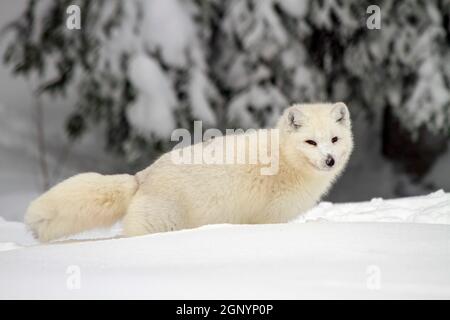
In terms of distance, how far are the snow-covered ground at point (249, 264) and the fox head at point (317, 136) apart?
79 centimetres

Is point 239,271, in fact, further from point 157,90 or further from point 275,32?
point 275,32

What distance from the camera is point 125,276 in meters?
3.76

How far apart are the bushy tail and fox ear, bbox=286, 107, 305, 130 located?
1.34 meters

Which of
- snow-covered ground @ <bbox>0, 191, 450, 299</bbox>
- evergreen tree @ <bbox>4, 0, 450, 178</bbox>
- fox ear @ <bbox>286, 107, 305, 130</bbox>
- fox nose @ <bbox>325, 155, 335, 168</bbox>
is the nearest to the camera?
snow-covered ground @ <bbox>0, 191, 450, 299</bbox>

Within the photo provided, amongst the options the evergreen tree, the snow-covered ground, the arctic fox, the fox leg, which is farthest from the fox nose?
the evergreen tree

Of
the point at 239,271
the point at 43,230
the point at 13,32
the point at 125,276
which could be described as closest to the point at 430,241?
the point at 239,271

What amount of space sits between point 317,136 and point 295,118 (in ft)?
0.90

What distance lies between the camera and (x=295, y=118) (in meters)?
5.81

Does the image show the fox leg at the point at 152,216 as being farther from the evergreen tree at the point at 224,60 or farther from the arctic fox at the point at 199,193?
the evergreen tree at the point at 224,60

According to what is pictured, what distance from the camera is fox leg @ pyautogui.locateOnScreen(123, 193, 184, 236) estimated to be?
18.1 feet

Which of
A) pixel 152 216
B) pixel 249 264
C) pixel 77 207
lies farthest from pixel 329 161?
pixel 77 207

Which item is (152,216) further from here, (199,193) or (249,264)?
(249,264)

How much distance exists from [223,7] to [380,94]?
276 cm

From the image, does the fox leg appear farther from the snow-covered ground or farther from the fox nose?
the fox nose
